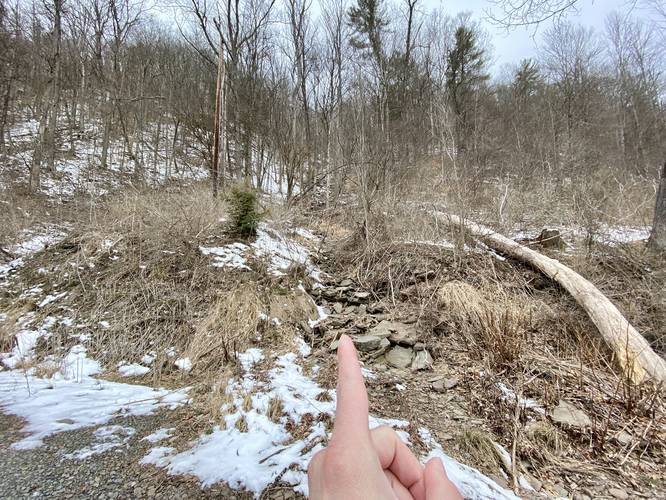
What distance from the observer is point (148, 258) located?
225 inches

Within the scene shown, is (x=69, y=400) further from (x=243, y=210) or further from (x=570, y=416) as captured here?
(x=570, y=416)

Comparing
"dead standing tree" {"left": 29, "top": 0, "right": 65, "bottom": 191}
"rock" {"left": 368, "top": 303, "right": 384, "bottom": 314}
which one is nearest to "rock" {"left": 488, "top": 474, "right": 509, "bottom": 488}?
"rock" {"left": 368, "top": 303, "right": 384, "bottom": 314}

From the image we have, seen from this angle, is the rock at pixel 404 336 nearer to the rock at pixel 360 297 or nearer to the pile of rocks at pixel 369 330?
the pile of rocks at pixel 369 330

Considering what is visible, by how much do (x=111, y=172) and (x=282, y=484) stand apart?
58.2 feet

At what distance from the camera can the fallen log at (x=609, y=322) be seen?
326 centimetres

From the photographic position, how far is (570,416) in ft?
9.51

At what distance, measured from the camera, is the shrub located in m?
6.68

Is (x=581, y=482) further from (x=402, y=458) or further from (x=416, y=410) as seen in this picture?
(x=402, y=458)

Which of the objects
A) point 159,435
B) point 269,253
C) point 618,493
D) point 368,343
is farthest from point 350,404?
point 269,253

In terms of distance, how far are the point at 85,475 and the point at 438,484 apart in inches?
103

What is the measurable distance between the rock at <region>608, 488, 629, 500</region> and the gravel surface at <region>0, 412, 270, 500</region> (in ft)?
7.21

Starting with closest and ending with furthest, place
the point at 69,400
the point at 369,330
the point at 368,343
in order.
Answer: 1. the point at 69,400
2. the point at 368,343
3. the point at 369,330

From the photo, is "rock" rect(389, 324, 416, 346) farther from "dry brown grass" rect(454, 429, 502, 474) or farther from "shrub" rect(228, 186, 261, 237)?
"shrub" rect(228, 186, 261, 237)

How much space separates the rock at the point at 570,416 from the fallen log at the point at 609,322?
0.58 meters
